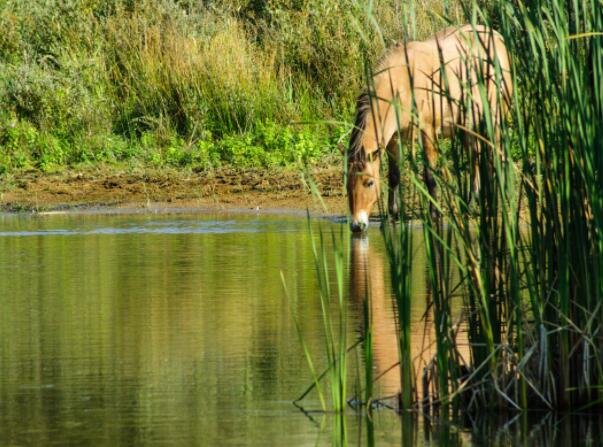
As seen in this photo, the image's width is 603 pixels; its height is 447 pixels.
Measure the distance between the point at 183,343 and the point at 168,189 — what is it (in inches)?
309

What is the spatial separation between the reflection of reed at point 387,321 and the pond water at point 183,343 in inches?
0.9

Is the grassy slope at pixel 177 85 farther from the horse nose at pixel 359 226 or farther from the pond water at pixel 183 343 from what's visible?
the pond water at pixel 183 343

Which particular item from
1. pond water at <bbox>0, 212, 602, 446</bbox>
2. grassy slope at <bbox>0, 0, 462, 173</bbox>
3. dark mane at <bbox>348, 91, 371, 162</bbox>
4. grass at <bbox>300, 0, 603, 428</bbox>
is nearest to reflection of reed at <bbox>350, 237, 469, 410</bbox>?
pond water at <bbox>0, 212, 602, 446</bbox>

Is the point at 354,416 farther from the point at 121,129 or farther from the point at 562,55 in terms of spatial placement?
the point at 121,129

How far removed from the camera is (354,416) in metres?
5.26

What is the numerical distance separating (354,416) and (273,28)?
13.3 metres

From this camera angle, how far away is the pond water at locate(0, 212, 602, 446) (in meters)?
5.08

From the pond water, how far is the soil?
2045mm

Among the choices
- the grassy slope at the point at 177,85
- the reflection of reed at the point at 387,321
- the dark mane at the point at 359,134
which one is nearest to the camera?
the reflection of reed at the point at 387,321

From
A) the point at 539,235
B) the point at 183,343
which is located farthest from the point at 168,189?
the point at 539,235

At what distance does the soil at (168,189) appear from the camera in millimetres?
14000

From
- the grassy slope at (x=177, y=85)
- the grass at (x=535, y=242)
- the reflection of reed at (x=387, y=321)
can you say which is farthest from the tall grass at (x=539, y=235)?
the grassy slope at (x=177, y=85)

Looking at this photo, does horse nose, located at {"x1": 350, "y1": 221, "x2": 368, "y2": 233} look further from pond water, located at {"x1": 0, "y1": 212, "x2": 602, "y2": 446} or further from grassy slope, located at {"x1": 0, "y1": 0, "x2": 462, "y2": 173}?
grassy slope, located at {"x1": 0, "y1": 0, "x2": 462, "y2": 173}

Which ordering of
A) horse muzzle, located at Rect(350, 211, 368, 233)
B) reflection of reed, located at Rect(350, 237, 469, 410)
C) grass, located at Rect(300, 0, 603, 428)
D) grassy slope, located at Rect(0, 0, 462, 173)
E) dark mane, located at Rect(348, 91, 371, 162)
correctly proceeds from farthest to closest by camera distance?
grassy slope, located at Rect(0, 0, 462, 173)
horse muzzle, located at Rect(350, 211, 368, 233)
dark mane, located at Rect(348, 91, 371, 162)
reflection of reed, located at Rect(350, 237, 469, 410)
grass, located at Rect(300, 0, 603, 428)
